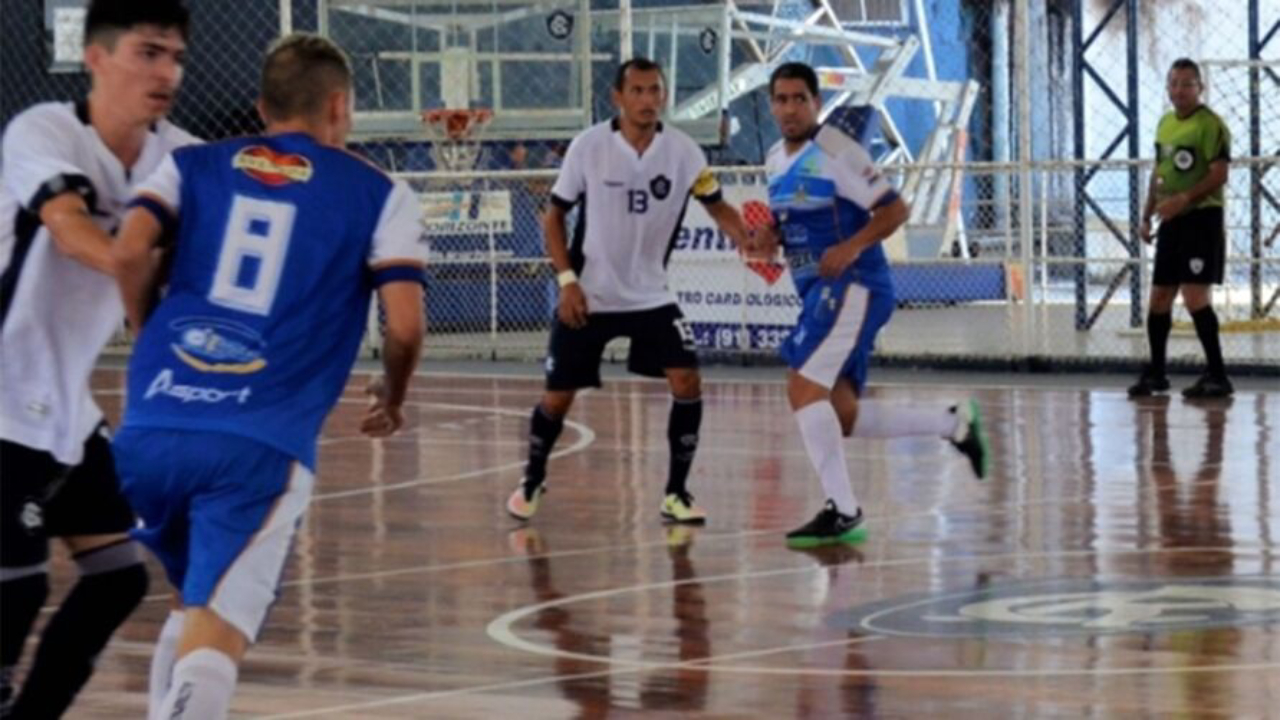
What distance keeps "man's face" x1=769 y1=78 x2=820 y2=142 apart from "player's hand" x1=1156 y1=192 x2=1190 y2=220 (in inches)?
264

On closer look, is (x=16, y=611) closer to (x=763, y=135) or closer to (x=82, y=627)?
(x=82, y=627)

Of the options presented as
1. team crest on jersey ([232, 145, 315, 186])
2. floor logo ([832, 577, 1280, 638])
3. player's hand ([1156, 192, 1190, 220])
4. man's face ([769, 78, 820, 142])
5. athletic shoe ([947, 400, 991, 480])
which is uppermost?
man's face ([769, 78, 820, 142])

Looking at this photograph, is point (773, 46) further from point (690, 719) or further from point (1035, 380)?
point (690, 719)

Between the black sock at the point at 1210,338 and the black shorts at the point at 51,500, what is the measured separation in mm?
11817

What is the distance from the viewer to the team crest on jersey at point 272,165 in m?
5.61

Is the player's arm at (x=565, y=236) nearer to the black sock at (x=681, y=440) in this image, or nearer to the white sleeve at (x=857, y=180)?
the black sock at (x=681, y=440)

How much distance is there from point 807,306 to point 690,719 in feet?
13.5

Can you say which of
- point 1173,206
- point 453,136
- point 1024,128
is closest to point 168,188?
point 1173,206

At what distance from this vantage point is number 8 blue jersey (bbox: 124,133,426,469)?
5590 mm

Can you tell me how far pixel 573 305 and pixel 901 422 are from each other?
4.65 ft

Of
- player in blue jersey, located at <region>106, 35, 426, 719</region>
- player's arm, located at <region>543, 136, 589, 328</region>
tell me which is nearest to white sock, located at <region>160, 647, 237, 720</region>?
player in blue jersey, located at <region>106, 35, 426, 719</region>

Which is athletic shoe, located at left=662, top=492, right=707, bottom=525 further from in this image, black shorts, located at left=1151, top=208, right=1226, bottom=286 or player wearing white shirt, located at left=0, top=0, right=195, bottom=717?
black shorts, located at left=1151, top=208, right=1226, bottom=286

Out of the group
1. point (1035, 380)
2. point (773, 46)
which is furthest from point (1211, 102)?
point (1035, 380)

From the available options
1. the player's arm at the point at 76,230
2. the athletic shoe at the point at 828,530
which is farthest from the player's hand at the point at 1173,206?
the player's arm at the point at 76,230
